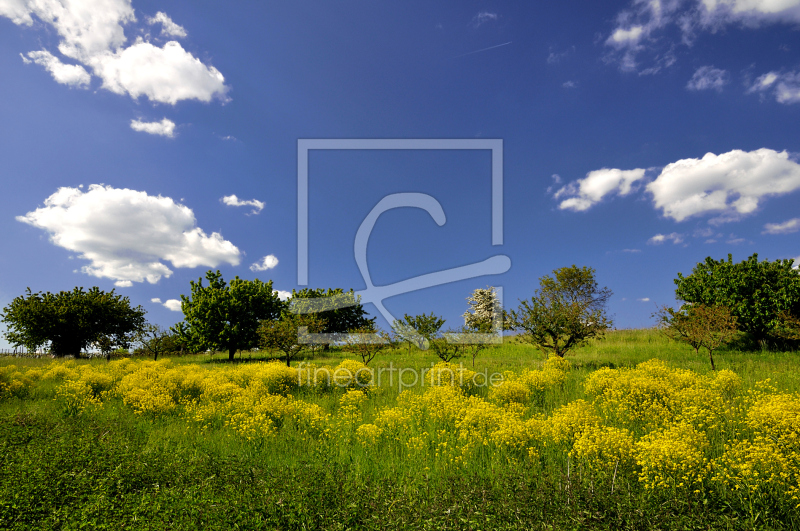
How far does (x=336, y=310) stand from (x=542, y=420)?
4143 centimetres

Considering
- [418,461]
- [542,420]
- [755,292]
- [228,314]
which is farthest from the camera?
[228,314]

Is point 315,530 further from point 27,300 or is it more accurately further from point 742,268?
point 27,300

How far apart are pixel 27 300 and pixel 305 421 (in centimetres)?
5030

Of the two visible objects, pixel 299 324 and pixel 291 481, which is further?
pixel 299 324

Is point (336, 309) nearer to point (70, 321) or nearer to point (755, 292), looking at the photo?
point (70, 321)

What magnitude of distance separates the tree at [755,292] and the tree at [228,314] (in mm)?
37123

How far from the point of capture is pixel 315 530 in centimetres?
416

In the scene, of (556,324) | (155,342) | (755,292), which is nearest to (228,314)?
(155,342)

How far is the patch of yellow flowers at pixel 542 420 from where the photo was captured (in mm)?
5418

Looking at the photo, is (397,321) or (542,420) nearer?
(542,420)

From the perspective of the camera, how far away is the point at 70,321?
4000cm

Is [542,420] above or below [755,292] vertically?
below

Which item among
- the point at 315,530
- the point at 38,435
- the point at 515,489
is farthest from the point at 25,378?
the point at 515,489

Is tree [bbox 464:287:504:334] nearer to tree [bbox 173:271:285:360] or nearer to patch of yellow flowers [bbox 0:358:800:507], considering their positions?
tree [bbox 173:271:285:360]
